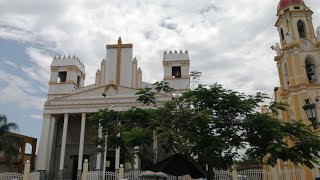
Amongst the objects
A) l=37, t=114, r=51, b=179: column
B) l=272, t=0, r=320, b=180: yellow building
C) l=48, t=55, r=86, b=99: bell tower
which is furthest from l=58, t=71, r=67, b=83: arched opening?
l=272, t=0, r=320, b=180: yellow building

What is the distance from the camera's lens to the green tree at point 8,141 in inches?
950

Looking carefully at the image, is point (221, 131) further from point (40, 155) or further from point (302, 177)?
point (40, 155)

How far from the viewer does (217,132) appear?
10156 mm

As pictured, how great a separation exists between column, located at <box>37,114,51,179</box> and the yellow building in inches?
759

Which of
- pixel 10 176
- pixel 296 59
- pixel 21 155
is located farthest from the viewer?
pixel 21 155

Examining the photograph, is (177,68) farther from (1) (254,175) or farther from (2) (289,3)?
(1) (254,175)

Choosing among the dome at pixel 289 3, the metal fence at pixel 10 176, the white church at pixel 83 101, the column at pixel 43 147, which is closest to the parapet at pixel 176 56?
the white church at pixel 83 101

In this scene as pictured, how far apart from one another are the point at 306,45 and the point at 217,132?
16.0 meters

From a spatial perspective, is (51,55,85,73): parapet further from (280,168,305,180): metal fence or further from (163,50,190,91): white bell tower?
(280,168,305,180): metal fence

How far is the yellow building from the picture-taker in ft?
68.0

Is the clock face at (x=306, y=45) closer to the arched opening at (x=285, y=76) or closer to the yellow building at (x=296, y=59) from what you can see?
the yellow building at (x=296, y=59)

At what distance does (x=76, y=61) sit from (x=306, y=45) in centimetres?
2296

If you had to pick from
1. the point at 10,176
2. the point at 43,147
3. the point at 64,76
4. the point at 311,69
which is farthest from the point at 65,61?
the point at 311,69

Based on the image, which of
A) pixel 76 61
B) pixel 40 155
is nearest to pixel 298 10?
pixel 76 61
